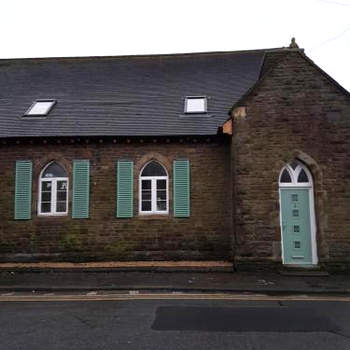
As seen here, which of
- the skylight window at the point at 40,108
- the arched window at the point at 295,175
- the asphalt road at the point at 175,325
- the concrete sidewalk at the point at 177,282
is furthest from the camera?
the skylight window at the point at 40,108

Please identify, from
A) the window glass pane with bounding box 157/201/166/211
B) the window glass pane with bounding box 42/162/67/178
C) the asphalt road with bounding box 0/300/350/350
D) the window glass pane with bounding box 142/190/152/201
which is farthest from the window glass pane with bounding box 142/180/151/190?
the asphalt road with bounding box 0/300/350/350

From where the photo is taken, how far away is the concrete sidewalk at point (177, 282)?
31.7ft

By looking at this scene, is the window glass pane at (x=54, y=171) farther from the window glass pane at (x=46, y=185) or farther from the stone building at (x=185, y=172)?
the window glass pane at (x=46, y=185)

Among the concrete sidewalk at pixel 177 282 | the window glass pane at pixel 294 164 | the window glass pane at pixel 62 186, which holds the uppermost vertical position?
the window glass pane at pixel 294 164

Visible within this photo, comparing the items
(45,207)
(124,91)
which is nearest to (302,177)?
(124,91)

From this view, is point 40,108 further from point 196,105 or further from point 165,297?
point 165,297

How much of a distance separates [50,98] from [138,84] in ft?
12.0

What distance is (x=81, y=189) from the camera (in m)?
13.9

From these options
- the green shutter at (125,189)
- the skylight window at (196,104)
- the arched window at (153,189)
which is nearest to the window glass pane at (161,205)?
the arched window at (153,189)

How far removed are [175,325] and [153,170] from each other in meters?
8.01

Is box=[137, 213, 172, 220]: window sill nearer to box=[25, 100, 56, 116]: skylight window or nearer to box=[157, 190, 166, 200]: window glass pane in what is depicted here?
box=[157, 190, 166, 200]: window glass pane

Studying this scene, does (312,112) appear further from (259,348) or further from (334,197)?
(259,348)

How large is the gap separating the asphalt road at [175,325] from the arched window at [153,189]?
5.67m

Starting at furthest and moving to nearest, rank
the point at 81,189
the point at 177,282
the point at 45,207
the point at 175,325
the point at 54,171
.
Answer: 1. the point at 54,171
2. the point at 45,207
3. the point at 81,189
4. the point at 177,282
5. the point at 175,325
